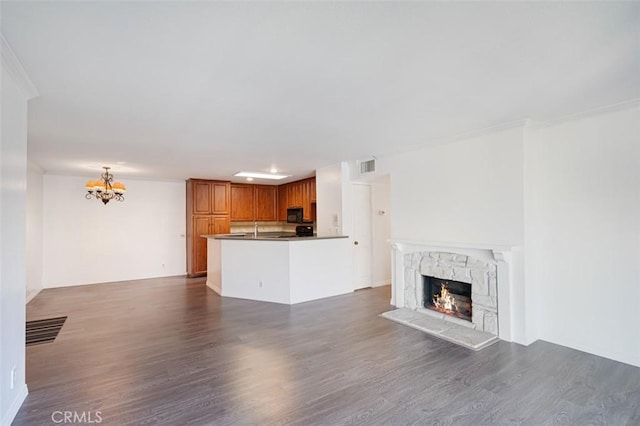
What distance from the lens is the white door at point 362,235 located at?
611cm

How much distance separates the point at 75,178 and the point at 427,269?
7674 millimetres

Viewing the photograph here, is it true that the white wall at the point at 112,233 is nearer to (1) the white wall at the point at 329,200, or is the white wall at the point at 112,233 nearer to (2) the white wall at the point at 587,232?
(1) the white wall at the point at 329,200

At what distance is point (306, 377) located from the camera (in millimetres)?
2766

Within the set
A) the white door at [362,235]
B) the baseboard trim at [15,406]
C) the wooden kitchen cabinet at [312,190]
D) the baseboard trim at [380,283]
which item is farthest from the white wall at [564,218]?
the baseboard trim at [15,406]

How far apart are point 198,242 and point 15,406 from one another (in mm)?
5681

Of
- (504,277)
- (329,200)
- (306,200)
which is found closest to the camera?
(504,277)

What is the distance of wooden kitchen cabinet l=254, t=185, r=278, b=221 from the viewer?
888cm

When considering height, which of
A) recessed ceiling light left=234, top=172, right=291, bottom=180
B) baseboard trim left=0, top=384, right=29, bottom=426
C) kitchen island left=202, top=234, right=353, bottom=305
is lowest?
baseboard trim left=0, top=384, right=29, bottom=426

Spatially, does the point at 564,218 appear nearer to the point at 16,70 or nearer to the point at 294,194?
the point at 16,70

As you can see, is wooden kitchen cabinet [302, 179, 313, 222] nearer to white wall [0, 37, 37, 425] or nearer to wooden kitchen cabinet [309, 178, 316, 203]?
wooden kitchen cabinet [309, 178, 316, 203]

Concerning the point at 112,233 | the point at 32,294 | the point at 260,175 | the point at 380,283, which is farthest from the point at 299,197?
the point at 32,294

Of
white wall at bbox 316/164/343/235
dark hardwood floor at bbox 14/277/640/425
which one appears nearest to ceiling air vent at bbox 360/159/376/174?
white wall at bbox 316/164/343/235

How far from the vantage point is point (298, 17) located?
1.67 metres

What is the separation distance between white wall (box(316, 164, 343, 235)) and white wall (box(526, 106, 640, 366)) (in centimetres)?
324
